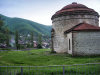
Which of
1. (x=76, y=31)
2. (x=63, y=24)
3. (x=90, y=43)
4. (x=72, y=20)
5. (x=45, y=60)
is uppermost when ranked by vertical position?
(x=72, y=20)

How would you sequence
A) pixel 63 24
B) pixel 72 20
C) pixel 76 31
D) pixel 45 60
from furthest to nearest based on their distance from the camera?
pixel 63 24 < pixel 72 20 < pixel 76 31 < pixel 45 60

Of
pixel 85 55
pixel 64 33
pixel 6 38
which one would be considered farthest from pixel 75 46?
pixel 6 38

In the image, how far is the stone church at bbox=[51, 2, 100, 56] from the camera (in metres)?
16.7

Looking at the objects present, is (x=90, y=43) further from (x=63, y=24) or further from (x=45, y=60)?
(x=63, y=24)

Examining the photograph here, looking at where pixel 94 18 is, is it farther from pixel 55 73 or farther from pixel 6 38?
pixel 6 38

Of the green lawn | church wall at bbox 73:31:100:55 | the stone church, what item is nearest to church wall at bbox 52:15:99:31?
the stone church

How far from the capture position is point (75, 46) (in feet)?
55.9

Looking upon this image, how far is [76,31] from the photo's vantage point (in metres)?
16.9

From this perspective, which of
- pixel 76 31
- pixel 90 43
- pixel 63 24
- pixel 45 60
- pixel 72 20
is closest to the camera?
pixel 45 60

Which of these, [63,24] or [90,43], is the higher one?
[63,24]

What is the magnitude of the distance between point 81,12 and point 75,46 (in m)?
7.21

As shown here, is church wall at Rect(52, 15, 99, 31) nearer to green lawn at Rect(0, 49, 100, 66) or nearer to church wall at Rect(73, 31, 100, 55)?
church wall at Rect(73, 31, 100, 55)

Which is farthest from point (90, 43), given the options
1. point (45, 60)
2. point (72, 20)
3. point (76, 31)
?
point (45, 60)

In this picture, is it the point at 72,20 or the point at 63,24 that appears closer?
the point at 72,20
